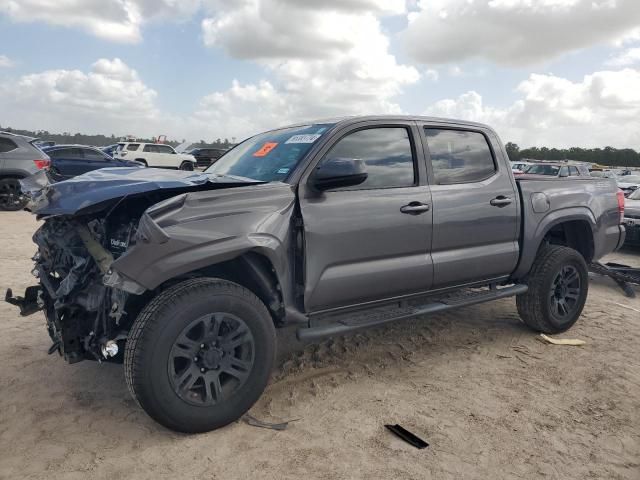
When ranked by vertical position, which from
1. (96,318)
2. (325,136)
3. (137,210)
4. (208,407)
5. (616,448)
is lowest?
Answer: (616,448)

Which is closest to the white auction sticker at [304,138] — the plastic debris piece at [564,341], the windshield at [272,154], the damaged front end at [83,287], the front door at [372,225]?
the windshield at [272,154]

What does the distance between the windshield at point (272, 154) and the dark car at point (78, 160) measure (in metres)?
12.9

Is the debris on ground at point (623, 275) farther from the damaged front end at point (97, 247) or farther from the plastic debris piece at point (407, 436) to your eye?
the damaged front end at point (97, 247)

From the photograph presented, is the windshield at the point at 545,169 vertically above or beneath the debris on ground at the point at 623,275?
above

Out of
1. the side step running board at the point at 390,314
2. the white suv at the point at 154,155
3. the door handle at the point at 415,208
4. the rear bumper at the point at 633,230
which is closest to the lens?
the side step running board at the point at 390,314

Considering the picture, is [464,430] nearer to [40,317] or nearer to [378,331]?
[378,331]

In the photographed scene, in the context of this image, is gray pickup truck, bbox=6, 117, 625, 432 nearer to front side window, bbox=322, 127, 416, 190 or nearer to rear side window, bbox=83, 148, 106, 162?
front side window, bbox=322, 127, 416, 190

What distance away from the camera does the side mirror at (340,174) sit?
10.2 ft

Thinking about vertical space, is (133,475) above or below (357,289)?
below

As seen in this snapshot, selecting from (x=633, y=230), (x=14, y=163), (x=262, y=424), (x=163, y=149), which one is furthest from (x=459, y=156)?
(x=163, y=149)

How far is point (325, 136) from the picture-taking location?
11.4 ft

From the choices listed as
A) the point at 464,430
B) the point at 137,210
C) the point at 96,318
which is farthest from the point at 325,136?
the point at 464,430

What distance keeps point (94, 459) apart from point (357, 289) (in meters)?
1.82

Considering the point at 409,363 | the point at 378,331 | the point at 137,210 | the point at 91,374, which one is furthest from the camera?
the point at 378,331
